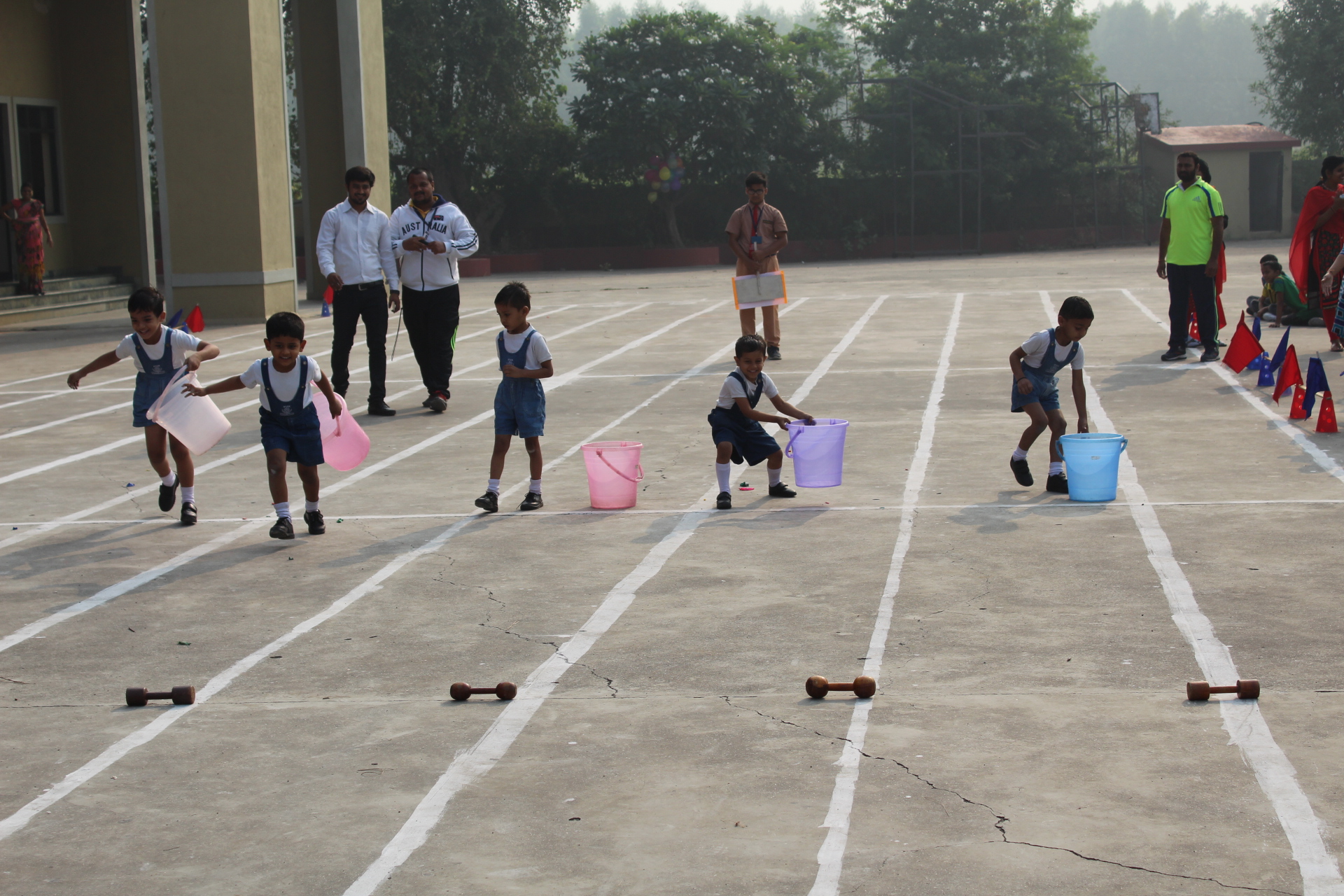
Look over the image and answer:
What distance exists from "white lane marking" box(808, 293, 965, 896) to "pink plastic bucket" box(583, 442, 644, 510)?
5.38 ft

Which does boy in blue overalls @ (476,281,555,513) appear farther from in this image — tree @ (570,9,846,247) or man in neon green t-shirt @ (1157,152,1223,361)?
tree @ (570,9,846,247)

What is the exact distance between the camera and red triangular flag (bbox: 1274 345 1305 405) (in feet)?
38.4

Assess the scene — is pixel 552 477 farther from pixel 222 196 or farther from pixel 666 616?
pixel 222 196

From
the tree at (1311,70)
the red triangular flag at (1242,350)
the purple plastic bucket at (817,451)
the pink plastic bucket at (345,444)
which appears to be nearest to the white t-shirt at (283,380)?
the pink plastic bucket at (345,444)

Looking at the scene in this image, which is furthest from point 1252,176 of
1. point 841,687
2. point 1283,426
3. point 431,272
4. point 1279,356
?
point 841,687

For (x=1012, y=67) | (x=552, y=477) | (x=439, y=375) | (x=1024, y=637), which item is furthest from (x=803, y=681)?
(x=1012, y=67)

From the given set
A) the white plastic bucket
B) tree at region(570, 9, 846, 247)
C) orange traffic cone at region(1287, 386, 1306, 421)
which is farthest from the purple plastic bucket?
tree at region(570, 9, 846, 247)

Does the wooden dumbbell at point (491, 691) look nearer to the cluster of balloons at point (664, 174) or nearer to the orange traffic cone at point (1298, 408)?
the orange traffic cone at point (1298, 408)

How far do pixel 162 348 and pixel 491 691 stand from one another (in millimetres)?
4502

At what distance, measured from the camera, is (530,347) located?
9203 millimetres

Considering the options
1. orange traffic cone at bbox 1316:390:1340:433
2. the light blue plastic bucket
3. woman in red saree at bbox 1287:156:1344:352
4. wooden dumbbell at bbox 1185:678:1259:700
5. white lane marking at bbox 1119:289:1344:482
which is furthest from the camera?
woman in red saree at bbox 1287:156:1344:352

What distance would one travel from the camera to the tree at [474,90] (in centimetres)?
4778

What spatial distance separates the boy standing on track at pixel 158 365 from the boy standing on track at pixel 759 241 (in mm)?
8014

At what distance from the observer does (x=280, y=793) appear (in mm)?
4762
